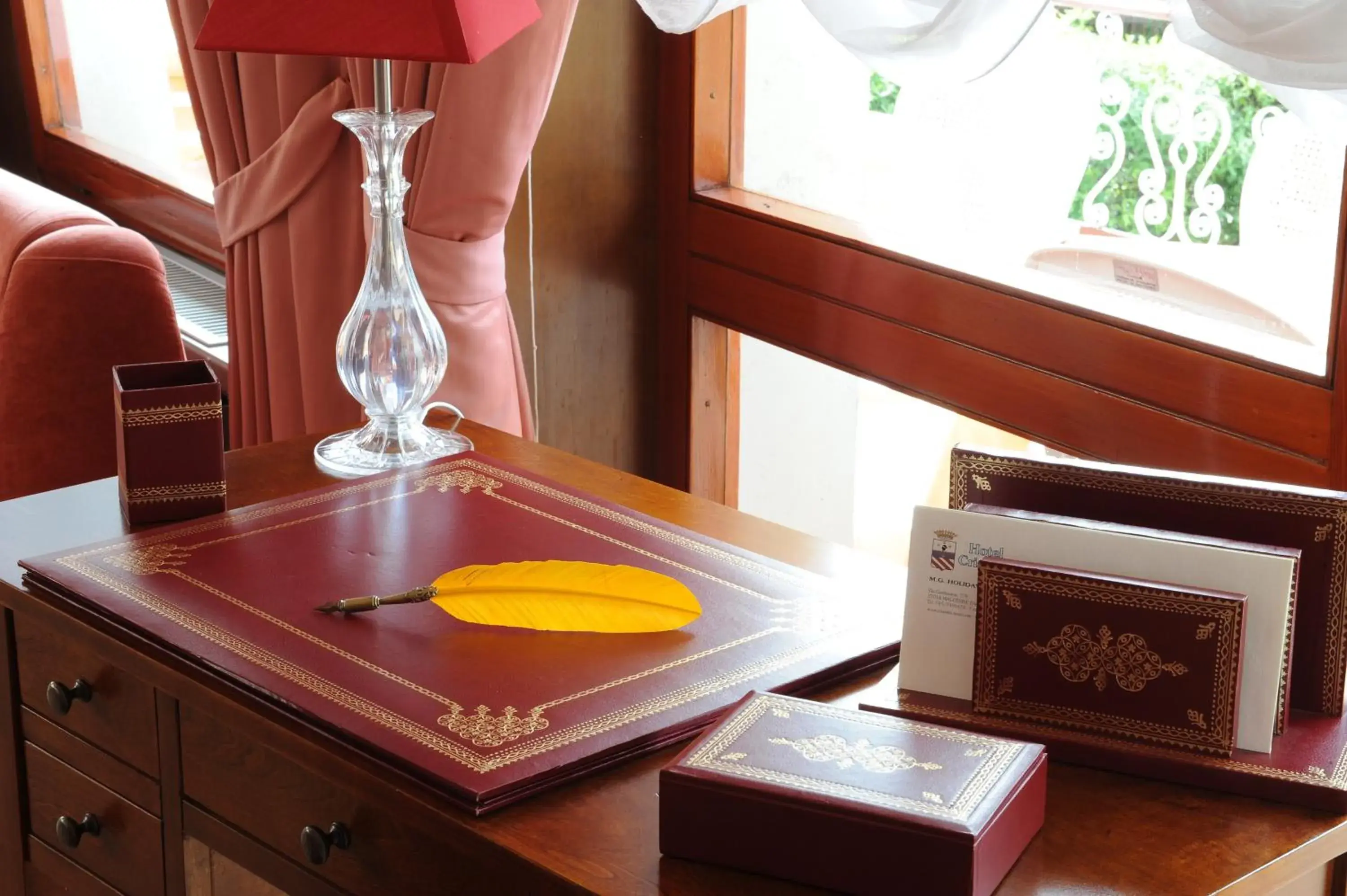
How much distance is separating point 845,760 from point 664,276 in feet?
5.15

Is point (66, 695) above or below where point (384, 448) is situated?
below

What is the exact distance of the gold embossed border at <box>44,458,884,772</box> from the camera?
110 cm

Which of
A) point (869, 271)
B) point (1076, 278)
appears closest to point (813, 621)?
point (1076, 278)

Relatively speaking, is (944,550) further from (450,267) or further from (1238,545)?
(450,267)

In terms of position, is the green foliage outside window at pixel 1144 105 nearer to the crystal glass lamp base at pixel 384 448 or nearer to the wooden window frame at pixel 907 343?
the wooden window frame at pixel 907 343

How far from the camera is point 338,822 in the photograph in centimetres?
116

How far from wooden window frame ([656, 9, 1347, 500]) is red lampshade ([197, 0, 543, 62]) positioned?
772mm

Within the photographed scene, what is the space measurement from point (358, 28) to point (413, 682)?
1.99ft

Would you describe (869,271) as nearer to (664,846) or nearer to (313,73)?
(313,73)

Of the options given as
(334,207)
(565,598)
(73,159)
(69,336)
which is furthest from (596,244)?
(73,159)

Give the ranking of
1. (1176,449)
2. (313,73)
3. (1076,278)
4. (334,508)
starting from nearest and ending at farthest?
(334,508) → (1176,449) → (1076,278) → (313,73)

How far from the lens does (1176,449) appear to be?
5.75 feet

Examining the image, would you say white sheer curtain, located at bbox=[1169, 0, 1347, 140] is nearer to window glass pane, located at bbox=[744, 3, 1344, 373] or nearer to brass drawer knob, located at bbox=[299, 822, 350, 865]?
window glass pane, located at bbox=[744, 3, 1344, 373]

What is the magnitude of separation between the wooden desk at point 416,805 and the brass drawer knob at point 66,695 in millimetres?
12
